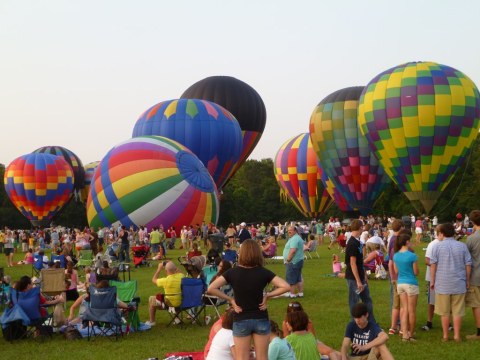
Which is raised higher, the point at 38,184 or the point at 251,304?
the point at 38,184

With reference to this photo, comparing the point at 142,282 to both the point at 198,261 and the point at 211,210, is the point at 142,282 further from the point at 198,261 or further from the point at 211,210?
the point at 211,210

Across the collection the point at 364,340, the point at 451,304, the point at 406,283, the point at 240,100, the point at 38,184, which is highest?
the point at 240,100

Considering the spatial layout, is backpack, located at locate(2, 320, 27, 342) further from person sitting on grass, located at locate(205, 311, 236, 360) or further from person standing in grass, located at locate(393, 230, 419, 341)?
person standing in grass, located at locate(393, 230, 419, 341)

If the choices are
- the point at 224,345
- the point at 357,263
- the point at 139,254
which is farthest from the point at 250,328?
the point at 139,254

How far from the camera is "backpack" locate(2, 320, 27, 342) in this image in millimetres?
9227

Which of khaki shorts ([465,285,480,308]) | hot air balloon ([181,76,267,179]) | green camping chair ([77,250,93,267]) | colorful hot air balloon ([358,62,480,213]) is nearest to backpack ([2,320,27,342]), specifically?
khaki shorts ([465,285,480,308])

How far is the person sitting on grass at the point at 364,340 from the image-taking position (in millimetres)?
6309

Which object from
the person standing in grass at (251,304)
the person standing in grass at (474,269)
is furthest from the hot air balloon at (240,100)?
the person standing in grass at (251,304)

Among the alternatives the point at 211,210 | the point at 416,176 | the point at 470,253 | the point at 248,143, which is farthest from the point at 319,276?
the point at 248,143

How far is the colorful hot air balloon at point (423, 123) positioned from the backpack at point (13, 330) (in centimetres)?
2766

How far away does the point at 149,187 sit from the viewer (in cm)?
3080

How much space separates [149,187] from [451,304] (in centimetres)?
2343

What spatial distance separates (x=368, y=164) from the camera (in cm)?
4153

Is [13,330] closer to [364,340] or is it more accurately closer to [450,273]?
[364,340]
